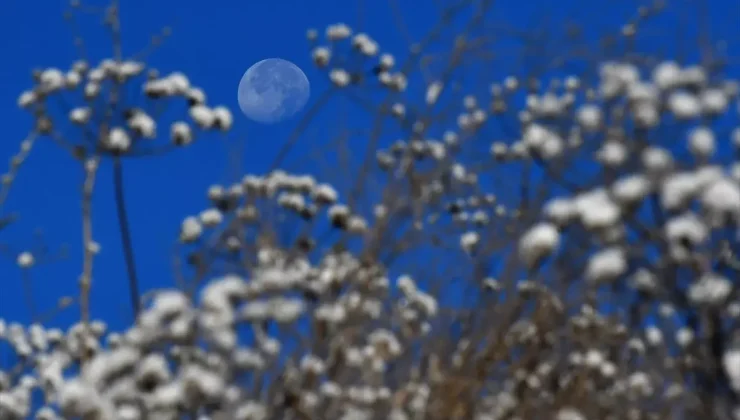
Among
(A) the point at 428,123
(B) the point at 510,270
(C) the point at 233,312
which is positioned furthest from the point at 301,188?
(C) the point at 233,312

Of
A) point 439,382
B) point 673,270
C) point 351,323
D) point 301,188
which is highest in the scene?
point 301,188

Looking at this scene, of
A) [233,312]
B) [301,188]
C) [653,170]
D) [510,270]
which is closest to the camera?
[653,170]

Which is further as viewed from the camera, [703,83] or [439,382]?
[439,382]

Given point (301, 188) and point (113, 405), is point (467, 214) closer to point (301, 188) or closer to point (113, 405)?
point (301, 188)

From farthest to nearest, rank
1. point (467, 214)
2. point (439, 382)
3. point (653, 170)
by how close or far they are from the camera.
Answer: point (467, 214) → point (439, 382) → point (653, 170)

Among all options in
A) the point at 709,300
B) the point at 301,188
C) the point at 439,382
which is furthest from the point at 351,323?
the point at 709,300

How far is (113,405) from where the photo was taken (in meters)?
6.05

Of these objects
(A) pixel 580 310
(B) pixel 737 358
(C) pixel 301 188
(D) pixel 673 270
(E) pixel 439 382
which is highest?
(C) pixel 301 188

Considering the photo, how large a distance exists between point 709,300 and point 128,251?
14.7ft

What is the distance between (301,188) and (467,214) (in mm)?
1707

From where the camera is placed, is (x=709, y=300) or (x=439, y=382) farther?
(x=439, y=382)

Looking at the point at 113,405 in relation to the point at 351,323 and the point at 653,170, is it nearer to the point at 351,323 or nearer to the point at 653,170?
the point at 351,323

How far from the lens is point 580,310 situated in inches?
349

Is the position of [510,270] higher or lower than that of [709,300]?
higher
